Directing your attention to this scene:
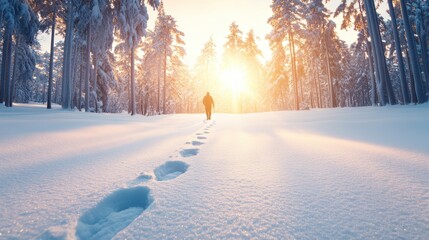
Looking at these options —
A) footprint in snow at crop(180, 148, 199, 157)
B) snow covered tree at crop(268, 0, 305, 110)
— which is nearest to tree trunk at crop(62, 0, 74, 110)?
footprint in snow at crop(180, 148, 199, 157)

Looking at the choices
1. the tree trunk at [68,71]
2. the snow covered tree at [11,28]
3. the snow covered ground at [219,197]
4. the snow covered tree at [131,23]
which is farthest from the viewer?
the snow covered tree at [131,23]

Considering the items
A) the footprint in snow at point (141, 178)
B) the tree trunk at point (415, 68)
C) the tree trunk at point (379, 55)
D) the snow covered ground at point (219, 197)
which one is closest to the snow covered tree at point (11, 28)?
the snow covered ground at point (219, 197)

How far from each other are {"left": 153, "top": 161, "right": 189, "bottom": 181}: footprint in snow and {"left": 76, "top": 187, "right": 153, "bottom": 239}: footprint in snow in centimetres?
47

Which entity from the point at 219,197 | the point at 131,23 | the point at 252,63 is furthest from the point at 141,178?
the point at 252,63

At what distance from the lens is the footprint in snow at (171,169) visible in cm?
195

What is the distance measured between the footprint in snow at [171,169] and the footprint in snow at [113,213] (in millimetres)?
466

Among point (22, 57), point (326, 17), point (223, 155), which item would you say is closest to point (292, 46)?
point (326, 17)

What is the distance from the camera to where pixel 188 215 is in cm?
108

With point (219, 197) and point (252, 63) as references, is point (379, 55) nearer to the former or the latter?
point (219, 197)

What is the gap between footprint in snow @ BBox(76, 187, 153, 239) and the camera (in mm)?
991

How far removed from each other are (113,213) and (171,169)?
98 cm

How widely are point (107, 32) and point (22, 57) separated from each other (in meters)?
10.7

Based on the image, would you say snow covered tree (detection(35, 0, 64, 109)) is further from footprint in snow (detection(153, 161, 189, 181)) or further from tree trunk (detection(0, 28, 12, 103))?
footprint in snow (detection(153, 161, 189, 181))

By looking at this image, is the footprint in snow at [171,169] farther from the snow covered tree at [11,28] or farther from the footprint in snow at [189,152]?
the snow covered tree at [11,28]
